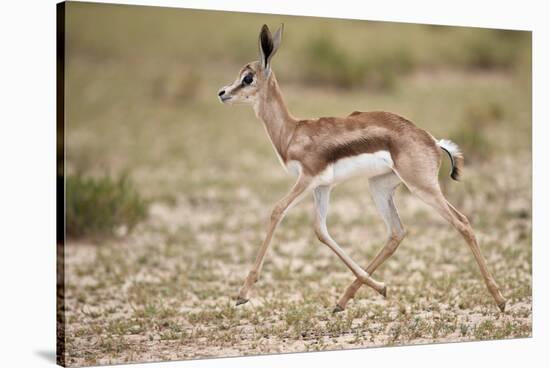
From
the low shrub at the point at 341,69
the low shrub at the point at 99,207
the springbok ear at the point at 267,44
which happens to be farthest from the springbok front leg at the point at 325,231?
the low shrub at the point at 341,69

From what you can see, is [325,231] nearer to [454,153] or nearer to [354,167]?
[354,167]

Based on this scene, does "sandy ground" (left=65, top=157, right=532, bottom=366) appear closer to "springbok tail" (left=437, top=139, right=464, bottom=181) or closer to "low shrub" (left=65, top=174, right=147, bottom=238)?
"low shrub" (left=65, top=174, right=147, bottom=238)

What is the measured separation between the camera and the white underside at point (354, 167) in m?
7.05

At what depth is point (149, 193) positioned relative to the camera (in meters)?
13.0

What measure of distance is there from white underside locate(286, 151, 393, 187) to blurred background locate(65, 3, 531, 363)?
57.5 inches

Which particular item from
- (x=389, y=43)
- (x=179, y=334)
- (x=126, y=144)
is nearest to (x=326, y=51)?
(x=389, y=43)

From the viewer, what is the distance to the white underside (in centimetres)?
705

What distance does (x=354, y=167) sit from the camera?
7.09 metres

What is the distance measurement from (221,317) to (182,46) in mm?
8737

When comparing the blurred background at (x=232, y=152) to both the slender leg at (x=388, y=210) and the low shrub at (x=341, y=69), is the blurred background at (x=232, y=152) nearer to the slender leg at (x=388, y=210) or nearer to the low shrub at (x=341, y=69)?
the low shrub at (x=341, y=69)

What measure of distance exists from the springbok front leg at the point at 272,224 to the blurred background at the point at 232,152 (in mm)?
816

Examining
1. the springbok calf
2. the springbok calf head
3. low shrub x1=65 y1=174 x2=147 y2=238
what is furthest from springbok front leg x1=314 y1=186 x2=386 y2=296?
low shrub x1=65 y1=174 x2=147 y2=238

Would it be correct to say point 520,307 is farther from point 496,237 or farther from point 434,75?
point 434,75

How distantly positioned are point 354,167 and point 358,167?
34 millimetres
